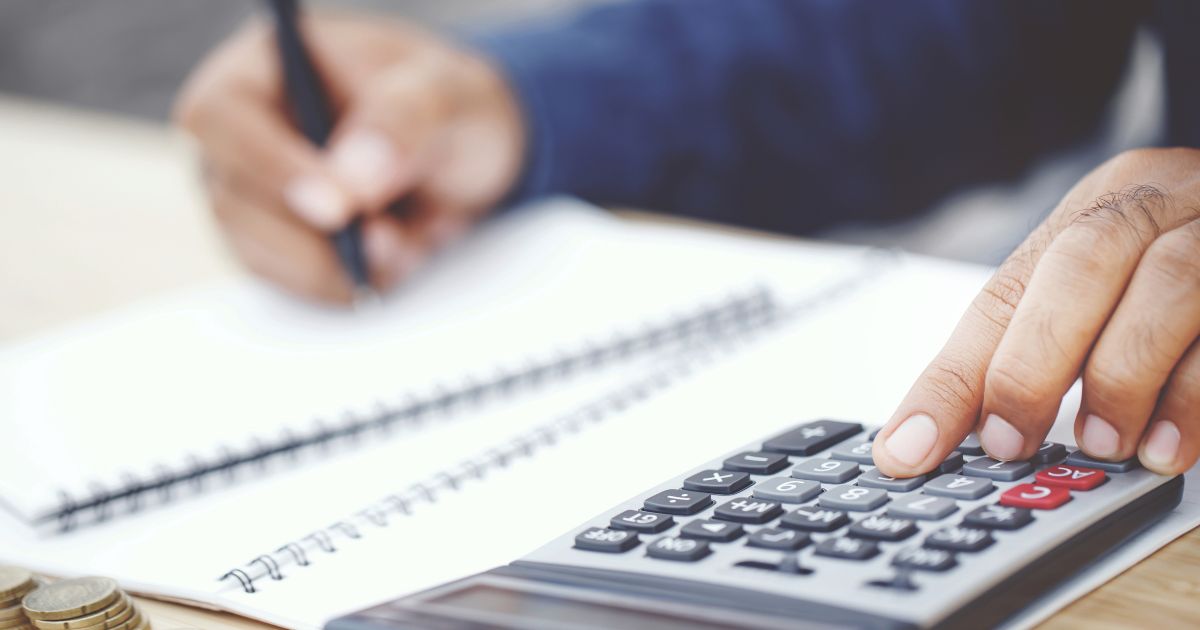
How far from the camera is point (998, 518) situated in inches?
10.2

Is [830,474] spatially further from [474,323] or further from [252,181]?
[252,181]

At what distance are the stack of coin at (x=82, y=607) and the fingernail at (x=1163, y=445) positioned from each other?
0.86ft

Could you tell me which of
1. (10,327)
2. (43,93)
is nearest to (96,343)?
(10,327)

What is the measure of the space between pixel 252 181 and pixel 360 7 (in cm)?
113

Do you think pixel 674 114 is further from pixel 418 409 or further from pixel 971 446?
pixel 971 446

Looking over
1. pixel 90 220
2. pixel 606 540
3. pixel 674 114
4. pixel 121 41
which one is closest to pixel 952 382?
pixel 606 540

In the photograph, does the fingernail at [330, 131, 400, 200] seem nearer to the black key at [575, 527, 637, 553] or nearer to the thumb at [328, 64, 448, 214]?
the thumb at [328, 64, 448, 214]

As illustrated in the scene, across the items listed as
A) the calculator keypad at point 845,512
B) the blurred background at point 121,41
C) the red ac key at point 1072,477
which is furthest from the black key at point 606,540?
the blurred background at point 121,41

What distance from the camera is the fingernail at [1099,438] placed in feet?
0.95

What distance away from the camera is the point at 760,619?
0.77 ft

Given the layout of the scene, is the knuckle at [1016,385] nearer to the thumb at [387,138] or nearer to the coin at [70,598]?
the coin at [70,598]

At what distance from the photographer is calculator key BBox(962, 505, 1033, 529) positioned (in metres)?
0.26

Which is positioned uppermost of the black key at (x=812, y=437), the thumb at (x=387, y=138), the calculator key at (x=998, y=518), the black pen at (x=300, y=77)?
the black pen at (x=300, y=77)

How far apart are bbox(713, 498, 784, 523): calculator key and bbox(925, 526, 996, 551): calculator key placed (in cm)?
4
